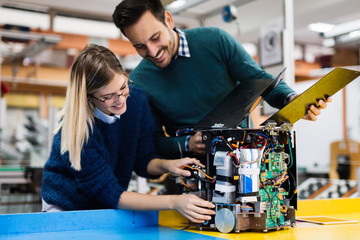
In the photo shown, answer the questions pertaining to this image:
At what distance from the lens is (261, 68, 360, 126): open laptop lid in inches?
Answer: 50.8

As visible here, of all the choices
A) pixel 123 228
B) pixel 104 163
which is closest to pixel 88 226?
pixel 123 228

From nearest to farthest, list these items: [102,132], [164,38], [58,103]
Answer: [102,132]
[164,38]
[58,103]

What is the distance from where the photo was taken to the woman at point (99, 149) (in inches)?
53.7

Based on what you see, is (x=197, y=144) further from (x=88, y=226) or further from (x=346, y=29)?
(x=346, y=29)

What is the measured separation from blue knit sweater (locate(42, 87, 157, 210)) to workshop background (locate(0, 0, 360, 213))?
2.06ft

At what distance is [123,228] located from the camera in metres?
1.35

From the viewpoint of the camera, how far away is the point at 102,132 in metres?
1.53

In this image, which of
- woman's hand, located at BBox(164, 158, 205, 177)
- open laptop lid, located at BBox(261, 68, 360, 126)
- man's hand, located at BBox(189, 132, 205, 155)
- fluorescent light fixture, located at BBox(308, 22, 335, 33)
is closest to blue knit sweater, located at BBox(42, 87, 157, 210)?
woman's hand, located at BBox(164, 158, 205, 177)

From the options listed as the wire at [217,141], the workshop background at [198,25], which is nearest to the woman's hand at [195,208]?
the wire at [217,141]

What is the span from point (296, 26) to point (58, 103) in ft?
21.9

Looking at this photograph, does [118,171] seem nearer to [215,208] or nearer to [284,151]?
[215,208]

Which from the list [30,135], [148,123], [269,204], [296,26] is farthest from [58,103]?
[269,204]

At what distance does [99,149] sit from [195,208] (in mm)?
430

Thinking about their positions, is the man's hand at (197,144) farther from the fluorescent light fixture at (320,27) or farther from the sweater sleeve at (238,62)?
the fluorescent light fixture at (320,27)
